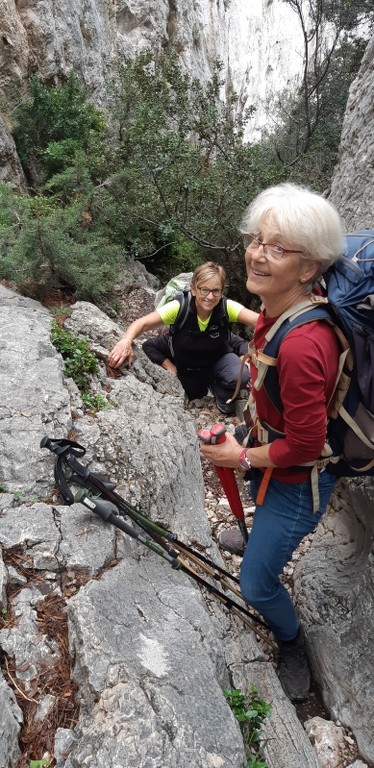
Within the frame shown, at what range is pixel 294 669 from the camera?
3.59m

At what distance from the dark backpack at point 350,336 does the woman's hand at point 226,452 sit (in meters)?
0.49

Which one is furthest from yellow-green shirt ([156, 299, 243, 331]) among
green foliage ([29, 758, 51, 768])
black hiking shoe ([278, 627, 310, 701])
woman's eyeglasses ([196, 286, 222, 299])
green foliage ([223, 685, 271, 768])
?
green foliage ([29, 758, 51, 768])

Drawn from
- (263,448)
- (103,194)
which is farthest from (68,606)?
(103,194)

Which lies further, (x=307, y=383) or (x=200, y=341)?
(x=200, y=341)

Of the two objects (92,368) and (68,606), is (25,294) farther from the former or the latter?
(68,606)

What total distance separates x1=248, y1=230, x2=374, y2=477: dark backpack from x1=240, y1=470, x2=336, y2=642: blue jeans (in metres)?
0.42

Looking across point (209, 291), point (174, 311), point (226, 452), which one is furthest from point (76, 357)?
point (226, 452)

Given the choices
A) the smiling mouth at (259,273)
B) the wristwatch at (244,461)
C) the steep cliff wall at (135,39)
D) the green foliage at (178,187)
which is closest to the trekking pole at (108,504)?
the wristwatch at (244,461)

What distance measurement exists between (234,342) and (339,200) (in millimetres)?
2034

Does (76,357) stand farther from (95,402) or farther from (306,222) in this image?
(306,222)

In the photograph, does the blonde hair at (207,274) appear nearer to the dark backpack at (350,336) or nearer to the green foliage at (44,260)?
the green foliage at (44,260)

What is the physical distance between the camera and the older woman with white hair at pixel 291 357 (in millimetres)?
2211

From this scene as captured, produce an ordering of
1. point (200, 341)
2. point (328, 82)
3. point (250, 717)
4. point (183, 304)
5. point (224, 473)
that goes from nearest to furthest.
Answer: point (250, 717), point (224, 473), point (183, 304), point (200, 341), point (328, 82)

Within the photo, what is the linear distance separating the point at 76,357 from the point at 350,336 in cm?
270
